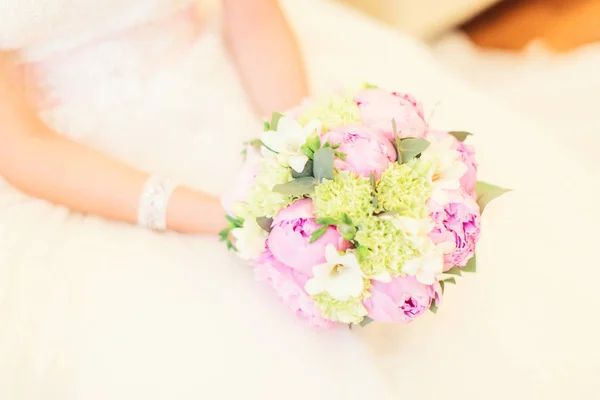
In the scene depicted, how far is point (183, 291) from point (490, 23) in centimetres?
156

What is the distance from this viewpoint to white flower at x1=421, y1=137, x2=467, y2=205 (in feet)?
2.14

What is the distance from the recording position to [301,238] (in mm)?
649

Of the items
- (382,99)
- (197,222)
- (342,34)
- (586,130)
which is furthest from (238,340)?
(586,130)

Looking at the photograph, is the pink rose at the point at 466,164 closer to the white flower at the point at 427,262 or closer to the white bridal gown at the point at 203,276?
the white flower at the point at 427,262

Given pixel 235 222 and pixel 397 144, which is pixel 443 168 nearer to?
pixel 397 144

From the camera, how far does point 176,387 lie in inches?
29.3

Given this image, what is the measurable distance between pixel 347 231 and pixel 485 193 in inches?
9.1

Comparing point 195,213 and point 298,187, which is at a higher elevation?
point 298,187

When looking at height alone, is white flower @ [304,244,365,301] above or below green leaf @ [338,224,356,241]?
below

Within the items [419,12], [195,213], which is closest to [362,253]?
[195,213]

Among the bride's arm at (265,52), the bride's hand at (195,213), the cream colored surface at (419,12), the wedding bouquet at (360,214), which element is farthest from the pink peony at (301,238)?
the cream colored surface at (419,12)

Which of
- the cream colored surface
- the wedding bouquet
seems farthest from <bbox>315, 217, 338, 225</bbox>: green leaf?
the cream colored surface

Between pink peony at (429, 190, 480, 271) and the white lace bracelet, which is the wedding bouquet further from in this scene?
the white lace bracelet

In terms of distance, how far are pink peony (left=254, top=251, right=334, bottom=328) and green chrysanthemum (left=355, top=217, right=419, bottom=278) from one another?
9 centimetres
